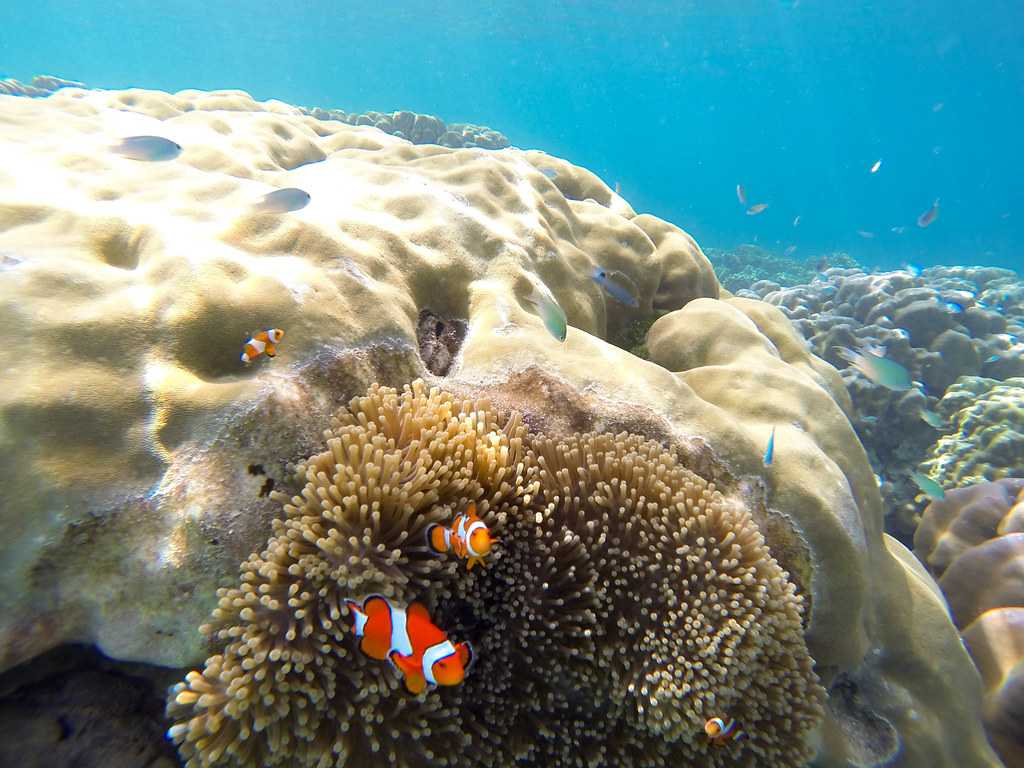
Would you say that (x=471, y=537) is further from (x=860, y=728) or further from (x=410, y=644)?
(x=860, y=728)

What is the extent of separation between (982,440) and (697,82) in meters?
101

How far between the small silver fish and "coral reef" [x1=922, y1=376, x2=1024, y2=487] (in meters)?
8.68

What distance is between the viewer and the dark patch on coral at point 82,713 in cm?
208

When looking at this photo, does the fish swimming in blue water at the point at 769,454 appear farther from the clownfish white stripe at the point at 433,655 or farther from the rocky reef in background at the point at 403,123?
the rocky reef in background at the point at 403,123

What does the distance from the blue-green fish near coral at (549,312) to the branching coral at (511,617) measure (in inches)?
33.7

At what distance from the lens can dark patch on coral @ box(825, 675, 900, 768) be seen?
3.12 m

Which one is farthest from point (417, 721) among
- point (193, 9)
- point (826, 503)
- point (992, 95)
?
point (193, 9)

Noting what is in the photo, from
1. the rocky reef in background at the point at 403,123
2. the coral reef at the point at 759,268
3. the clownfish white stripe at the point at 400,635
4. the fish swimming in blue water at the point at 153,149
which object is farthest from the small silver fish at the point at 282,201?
the coral reef at the point at 759,268

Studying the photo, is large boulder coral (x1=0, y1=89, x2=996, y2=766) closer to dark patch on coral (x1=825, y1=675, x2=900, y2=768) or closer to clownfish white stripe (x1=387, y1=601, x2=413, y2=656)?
dark patch on coral (x1=825, y1=675, x2=900, y2=768)

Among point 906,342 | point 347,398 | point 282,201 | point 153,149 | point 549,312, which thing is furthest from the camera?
point 906,342

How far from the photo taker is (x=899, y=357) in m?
9.46

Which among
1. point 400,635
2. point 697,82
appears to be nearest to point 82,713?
point 400,635

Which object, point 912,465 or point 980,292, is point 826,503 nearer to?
point 912,465

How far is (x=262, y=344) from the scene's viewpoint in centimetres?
256
